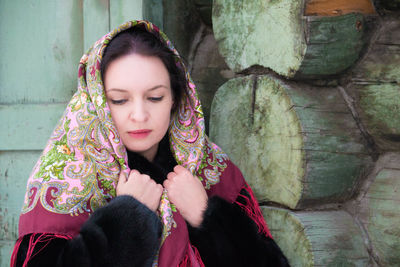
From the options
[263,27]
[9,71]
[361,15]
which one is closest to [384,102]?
[361,15]

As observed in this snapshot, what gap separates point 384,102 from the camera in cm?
203

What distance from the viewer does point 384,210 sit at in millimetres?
2072

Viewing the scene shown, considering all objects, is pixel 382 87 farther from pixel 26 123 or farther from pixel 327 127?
pixel 26 123

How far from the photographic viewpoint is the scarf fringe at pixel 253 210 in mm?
2113

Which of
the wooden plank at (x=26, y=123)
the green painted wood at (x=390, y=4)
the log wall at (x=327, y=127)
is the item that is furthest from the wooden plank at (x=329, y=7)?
the wooden plank at (x=26, y=123)

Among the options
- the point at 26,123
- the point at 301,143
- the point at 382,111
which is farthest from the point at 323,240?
the point at 26,123

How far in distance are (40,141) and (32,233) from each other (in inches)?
49.4

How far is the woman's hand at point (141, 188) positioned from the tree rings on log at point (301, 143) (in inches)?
24.3

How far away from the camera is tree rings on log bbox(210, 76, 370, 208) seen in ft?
6.89

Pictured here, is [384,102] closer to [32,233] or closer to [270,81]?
[270,81]

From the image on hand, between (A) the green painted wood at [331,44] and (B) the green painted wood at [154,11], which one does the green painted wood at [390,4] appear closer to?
(A) the green painted wood at [331,44]

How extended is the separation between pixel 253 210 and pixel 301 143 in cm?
36

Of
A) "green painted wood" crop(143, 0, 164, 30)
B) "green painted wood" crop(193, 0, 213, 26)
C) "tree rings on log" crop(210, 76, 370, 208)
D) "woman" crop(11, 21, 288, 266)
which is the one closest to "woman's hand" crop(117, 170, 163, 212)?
"woman" crop(11, 21, 288, 266)

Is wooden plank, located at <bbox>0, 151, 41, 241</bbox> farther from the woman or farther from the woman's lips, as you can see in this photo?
the woman's lips
